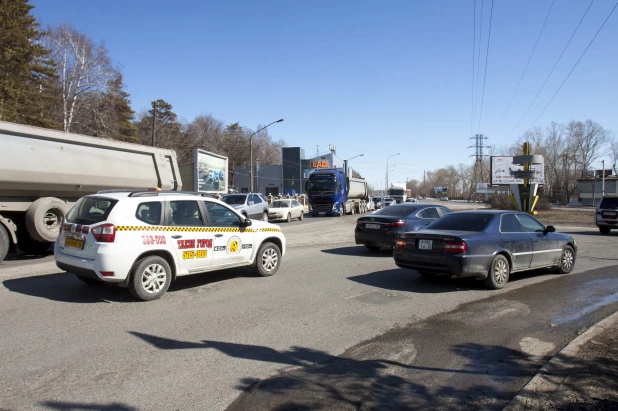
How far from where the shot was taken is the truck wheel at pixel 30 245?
11.1 m

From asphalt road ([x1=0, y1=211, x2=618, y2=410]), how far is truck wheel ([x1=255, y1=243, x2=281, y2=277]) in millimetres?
277

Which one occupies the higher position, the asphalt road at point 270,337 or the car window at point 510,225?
the car window at point 510,225

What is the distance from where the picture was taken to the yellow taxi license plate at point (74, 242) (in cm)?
633

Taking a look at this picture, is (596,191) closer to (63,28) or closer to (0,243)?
(63,28)

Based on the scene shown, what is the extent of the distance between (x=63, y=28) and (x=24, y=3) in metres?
3.48

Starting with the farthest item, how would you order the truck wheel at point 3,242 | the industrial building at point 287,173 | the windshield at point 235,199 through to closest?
the industrial building at point 287,173 → the windshield at point 235,199 → the truck wheel at point 3,242

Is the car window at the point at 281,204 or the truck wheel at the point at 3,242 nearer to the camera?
the truck wheel at the point at 3,242

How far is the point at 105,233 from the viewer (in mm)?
6105

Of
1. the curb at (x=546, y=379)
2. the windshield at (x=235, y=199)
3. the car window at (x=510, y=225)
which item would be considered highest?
the windshield at (x=235, y=199)

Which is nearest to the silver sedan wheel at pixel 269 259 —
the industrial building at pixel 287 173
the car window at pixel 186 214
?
the car window at pixel 186 214

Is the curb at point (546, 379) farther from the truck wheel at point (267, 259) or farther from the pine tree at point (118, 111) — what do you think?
the pine tree at point (118, 111)

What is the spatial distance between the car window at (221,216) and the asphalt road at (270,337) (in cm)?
113

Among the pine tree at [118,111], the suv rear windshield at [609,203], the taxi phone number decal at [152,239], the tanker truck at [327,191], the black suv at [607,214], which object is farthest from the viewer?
the pine tree at [118,111]

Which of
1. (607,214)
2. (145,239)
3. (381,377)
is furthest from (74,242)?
(607,214)
